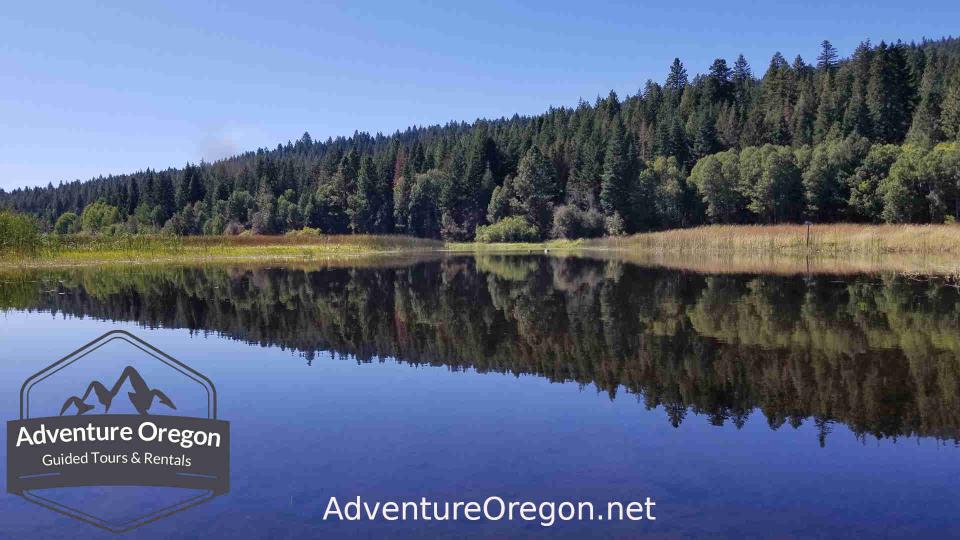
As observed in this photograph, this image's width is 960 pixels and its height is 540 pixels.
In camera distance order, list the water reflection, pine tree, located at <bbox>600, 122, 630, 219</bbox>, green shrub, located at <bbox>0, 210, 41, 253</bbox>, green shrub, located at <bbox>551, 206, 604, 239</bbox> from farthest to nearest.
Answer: green shrub, located at <bbox>551, 206, 604, 239</bbox> → pine tree, located at <bbox>600, 122, 630, 219</bbox> → green shrub, located at <bbox>0, 210, 41, 253</bbox> → the water reflection

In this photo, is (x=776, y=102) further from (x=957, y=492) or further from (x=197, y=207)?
(x=957, y=492)

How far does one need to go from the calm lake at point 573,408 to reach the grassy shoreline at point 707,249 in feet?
82.0

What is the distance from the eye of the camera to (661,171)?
4407 inches

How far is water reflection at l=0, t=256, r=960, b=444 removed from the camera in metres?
12.6

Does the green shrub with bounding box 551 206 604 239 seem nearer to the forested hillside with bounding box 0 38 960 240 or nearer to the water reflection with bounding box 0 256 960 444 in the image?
the forested hillside with bounding box 0 38 960 240

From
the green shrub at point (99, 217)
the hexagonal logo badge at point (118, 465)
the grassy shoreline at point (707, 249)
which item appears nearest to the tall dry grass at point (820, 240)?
the grassy shoreline at point (707, 249)

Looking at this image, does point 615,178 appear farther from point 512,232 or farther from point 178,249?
point 178,249

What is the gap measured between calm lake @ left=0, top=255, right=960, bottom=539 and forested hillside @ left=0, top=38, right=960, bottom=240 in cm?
7365

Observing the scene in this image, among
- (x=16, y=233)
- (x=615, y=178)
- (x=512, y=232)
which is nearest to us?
(x=16, y=233)

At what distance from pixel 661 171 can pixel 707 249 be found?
41.5m

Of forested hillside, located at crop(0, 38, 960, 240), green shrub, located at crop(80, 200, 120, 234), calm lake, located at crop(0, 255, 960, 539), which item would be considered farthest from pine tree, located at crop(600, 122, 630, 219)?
green shrub, located at crop(80, 200, 120, 234)

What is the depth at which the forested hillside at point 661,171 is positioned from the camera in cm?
9325

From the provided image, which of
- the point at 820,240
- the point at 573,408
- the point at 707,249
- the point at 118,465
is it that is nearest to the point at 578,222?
the point at 707,249

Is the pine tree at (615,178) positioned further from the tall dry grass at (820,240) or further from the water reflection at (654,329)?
the water reflection at (654,329)
